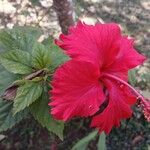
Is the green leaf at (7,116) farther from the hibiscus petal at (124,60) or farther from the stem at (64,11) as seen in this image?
the stem at (64,11)

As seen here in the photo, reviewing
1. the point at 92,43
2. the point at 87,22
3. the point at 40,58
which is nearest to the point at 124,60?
the point at 92,43

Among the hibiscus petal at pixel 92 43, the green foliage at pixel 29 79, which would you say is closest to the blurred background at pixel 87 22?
the green foliage at pixel 29 79

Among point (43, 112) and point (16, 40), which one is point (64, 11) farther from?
point (43, 112)

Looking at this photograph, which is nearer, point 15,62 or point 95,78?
point 95,78

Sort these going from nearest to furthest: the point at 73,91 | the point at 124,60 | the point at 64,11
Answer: the point at 73,91
the point at 124,60
the point at 64,11

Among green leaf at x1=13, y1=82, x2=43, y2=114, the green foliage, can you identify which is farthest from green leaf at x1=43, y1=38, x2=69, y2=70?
green leaf at x1=13, y1=82, x2=43, y2=114

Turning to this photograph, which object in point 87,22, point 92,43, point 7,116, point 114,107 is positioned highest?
point 92,43
